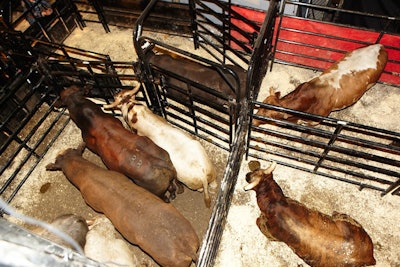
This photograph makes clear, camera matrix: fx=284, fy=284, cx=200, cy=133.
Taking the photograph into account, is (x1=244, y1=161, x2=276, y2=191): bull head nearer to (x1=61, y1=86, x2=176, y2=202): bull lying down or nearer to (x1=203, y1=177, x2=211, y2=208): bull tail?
(x1=203, y1=177, x2=211, y2=208): bull tail

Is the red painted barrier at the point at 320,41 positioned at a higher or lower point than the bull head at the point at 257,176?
higher

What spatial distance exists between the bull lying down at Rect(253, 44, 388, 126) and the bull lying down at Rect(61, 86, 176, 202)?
1.78 m

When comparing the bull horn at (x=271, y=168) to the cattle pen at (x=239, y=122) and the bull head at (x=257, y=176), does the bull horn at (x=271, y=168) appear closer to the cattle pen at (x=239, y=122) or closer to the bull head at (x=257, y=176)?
the bull head at (x=257, y=176)

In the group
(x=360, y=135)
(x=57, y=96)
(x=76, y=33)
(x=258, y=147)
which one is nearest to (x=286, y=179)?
(x=258, y=147)

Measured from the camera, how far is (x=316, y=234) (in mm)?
3373

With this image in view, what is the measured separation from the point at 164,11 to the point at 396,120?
507 centimetres

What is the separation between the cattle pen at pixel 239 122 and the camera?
3.84 meters

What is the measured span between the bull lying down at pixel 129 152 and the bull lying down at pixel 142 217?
0.18 meters

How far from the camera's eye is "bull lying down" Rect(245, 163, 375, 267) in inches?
131

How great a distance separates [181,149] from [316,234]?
201cm

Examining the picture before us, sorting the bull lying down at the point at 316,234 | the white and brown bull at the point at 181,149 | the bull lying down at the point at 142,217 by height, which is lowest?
the bull lying down at the point at 142,217

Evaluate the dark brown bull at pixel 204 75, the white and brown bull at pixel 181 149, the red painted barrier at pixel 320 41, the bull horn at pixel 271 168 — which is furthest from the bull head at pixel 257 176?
the red painted barrier at pixel 320 41

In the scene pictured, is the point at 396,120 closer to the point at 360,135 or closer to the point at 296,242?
the point at 360,135

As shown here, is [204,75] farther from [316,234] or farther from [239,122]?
[316,234]
